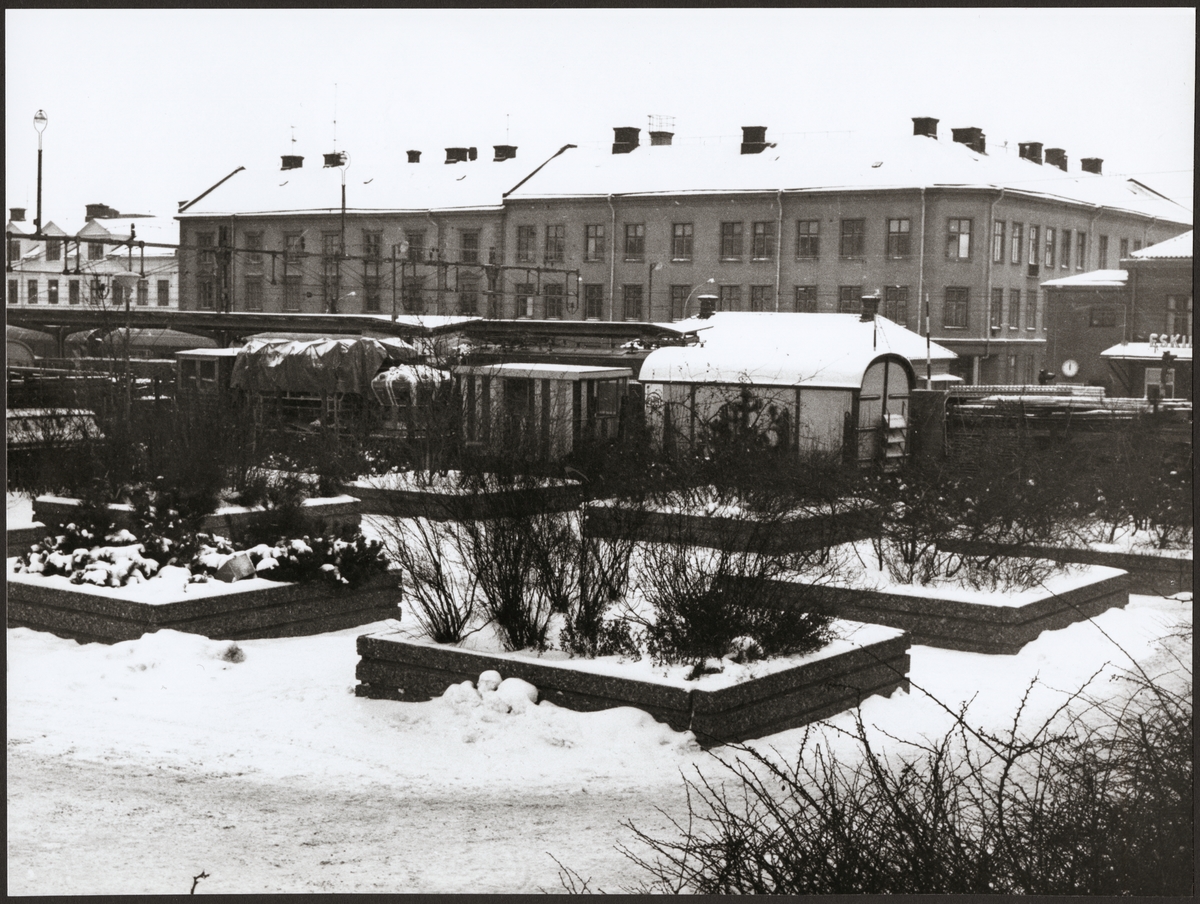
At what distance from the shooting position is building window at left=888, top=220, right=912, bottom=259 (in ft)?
99.6

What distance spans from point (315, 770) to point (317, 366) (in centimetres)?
1780

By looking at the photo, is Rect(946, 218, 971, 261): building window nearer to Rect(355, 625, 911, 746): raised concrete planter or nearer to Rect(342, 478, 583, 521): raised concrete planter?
Rect(342, 478, 583, 521): raised concrete planter

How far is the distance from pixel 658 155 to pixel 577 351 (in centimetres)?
1002

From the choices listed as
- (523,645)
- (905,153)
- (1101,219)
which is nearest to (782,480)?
(1101,219)

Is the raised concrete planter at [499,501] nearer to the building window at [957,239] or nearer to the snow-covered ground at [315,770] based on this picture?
the snow-covered ground at [315,770]

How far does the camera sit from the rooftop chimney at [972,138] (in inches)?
855

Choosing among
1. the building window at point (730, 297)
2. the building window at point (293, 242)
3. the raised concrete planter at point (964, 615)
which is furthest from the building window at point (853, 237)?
the raised concrete planter at point (964, 615)

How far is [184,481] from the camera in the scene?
1291cm

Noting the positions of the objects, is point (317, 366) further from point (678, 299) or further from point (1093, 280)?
point (1093, 280)

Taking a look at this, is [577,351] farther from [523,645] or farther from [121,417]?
[523,645]

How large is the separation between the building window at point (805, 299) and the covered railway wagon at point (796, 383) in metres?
10.6

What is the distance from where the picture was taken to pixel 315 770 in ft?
23.6

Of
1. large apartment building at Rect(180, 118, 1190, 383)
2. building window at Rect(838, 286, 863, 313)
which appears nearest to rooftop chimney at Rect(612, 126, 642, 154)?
large apartment building at Rect(180, 118, 1190, 383)

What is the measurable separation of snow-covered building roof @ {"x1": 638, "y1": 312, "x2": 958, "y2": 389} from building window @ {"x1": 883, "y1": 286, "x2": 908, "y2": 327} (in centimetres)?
1009
